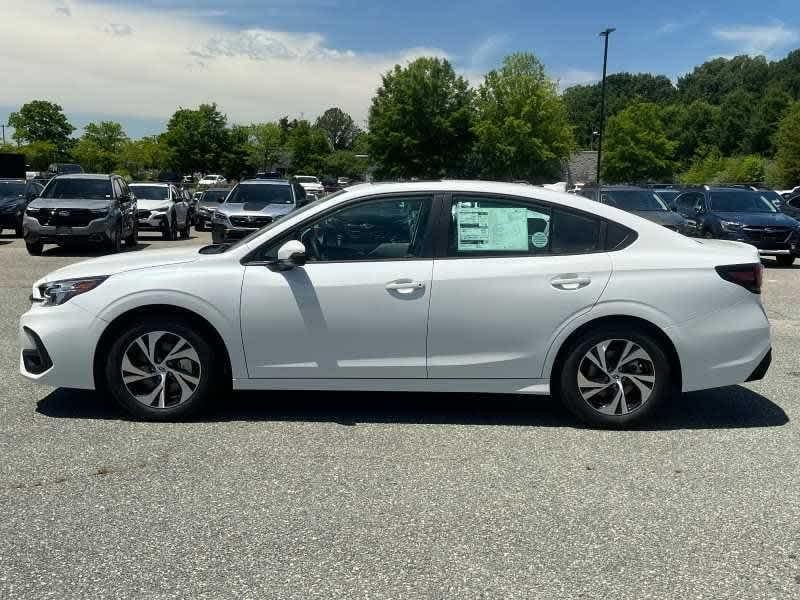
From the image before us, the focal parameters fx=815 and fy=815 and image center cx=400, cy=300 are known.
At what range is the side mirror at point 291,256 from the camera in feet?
17.1

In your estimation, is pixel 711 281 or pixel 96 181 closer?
pixel 711 281

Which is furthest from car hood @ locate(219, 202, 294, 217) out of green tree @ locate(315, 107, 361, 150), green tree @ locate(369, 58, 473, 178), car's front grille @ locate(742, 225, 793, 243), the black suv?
green tree @ locate(315, 107, 361, 150)

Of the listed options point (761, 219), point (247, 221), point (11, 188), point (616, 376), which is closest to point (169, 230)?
point (11, 188)

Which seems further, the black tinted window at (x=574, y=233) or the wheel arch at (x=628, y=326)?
the black tinted window at (x=574, y=233)

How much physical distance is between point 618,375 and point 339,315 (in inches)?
73.7

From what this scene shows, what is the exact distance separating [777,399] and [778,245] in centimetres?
1268

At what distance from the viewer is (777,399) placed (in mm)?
6324

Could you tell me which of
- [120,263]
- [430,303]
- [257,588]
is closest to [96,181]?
[120,263]

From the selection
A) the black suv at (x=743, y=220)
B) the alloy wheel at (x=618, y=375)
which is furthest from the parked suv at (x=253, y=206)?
the alloy wheel at (x=618, y=375)

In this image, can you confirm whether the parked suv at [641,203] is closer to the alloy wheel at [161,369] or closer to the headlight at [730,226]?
the headlight at [730,226]

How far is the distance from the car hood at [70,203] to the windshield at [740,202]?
1380 cm

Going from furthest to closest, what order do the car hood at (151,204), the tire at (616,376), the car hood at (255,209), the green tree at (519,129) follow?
the green tree at (519,129), the car hood at (151,204), the car hood at (255,209), the tire at (616,376)

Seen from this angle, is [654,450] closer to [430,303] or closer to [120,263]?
[430,303]

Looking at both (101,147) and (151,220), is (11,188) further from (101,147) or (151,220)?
(101,147)
